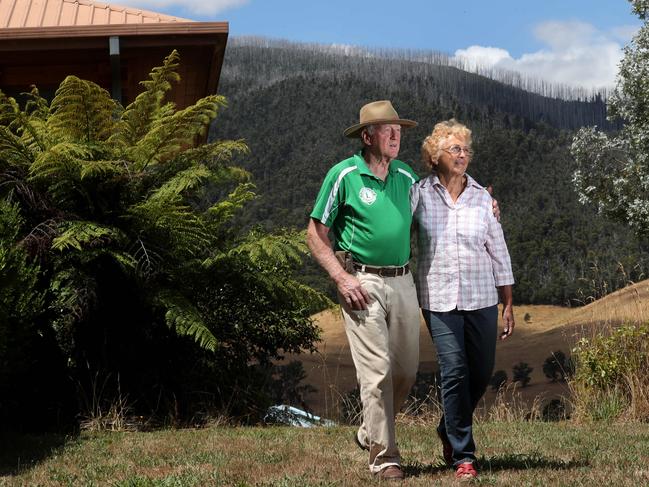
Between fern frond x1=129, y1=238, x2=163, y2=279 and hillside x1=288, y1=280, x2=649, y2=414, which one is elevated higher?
fern frond x1=129, y1=238, x2=163, y2=279

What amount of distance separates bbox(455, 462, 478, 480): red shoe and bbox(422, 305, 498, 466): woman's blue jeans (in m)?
0.04

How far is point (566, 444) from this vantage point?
24.0 feet

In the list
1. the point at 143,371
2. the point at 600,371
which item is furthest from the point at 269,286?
the point at 600,371

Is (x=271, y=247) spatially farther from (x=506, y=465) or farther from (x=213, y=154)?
(x=506, y=465)

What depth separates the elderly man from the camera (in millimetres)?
5648

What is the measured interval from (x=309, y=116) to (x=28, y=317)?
143 ft

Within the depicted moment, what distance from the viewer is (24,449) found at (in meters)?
7.57

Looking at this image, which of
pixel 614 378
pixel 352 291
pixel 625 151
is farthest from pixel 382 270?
pixel 625 151

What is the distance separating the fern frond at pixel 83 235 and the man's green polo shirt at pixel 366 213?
3.50 meters

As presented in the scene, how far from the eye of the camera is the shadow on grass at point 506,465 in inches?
238

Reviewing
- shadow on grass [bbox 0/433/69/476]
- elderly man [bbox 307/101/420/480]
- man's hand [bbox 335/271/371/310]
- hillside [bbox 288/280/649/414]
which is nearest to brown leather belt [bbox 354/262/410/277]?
elderly man [bbox 307/101/420/480]

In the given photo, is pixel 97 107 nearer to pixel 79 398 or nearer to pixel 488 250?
pixel 79 398

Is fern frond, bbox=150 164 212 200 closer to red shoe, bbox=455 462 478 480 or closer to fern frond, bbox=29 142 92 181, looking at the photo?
fern frond, bbox=29 142 92 181

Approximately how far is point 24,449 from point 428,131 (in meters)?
38.2
